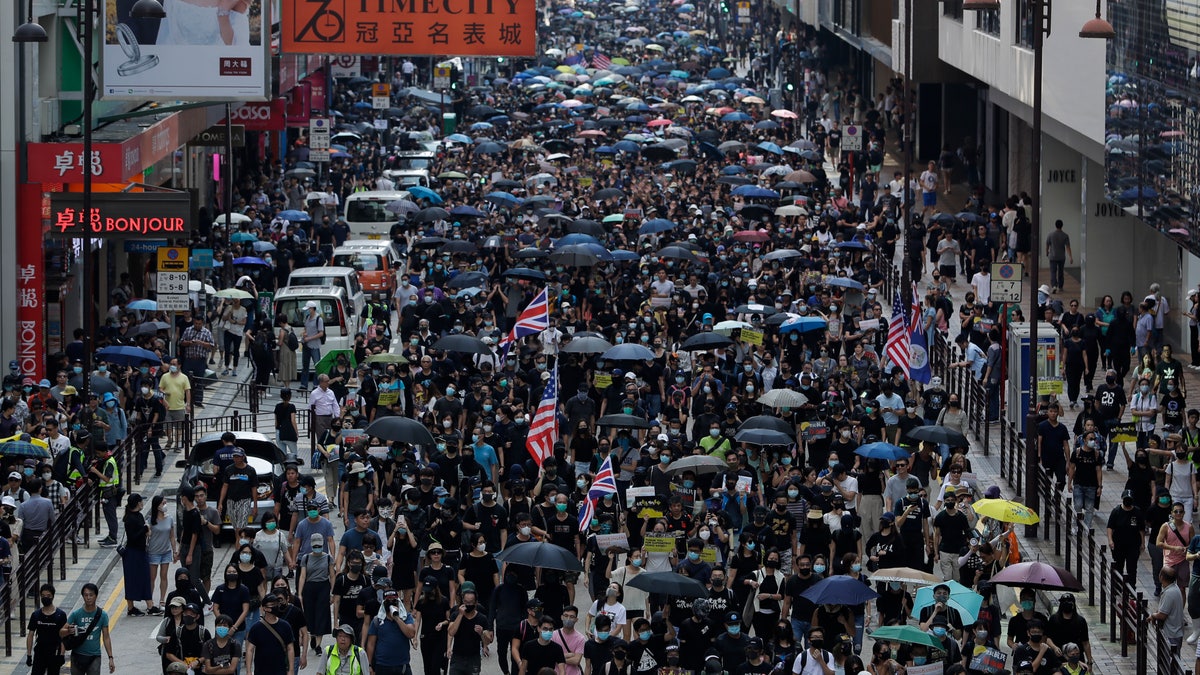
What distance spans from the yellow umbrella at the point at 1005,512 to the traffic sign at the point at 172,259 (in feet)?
51.9

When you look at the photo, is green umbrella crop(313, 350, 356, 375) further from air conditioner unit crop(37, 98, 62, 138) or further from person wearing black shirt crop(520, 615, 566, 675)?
person wearing black shirt crop(520, 615, 566, 675)

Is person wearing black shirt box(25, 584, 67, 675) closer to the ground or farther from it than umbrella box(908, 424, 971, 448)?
closer to the ground

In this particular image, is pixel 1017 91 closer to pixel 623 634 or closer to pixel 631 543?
pixel 631 543

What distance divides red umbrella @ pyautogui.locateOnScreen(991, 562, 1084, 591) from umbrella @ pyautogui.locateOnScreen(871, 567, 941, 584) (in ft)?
2.05

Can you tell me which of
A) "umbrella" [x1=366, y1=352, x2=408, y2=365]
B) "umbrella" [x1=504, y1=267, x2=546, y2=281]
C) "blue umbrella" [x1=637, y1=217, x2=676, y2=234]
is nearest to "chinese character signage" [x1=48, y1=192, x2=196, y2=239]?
"umbrella" [x1=366, y1=352, x2=408, y2=365]

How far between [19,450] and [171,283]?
9.09m

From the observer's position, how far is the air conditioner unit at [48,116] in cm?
3531

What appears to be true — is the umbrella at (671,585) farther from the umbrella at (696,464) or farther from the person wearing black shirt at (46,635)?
the person wearing black shirt at (46,635)

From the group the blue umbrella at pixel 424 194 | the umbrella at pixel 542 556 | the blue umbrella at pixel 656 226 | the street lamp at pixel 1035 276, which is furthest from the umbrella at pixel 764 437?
the blue umbrella at pixel 424 194

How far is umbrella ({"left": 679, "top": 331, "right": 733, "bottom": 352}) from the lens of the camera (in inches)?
1210

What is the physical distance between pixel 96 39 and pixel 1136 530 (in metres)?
22.8

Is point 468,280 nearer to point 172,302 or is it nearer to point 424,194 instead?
point 172,302

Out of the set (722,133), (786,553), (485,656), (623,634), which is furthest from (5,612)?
(722,133)

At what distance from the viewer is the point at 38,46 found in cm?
3556
